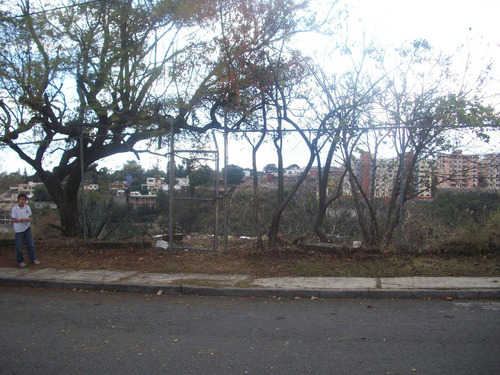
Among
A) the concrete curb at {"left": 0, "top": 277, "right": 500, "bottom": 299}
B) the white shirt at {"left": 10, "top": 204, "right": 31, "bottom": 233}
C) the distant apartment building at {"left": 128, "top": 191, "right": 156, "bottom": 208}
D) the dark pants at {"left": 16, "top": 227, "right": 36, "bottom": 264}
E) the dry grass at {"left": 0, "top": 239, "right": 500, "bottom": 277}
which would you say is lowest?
the concrete curb at {"left": 0, "top": 277, "right": 500, "bottom": 299}

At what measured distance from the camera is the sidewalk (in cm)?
621

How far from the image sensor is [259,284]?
6812mm

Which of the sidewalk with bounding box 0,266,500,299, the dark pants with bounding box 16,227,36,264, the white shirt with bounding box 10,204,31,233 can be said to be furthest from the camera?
the dark pants with bounding box 16,227,36,264

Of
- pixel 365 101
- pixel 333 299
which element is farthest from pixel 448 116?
pixel 333 299

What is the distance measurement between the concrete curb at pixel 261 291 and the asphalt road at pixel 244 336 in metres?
0.18

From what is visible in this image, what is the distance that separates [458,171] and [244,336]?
5.35m

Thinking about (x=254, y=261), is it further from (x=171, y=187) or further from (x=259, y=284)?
(x=171, y=187)

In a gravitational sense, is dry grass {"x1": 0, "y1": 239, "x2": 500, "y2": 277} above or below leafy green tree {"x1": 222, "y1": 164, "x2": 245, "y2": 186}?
below

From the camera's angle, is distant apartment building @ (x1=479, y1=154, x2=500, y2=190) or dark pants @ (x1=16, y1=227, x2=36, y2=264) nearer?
distant apartment building @ (x1=479, y1=154, x2=500, y2=190)

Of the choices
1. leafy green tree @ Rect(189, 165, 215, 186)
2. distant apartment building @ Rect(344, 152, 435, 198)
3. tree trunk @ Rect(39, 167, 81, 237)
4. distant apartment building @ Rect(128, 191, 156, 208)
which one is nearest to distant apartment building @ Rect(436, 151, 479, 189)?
distant apartment building @ Rect(344, 152, 435, 198)

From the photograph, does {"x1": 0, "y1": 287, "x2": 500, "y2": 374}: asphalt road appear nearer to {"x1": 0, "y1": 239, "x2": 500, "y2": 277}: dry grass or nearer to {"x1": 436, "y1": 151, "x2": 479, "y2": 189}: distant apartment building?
{"x1": 0, "y1": 239, "x2": 500, "y2": 277}: dry grass

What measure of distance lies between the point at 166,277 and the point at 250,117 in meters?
3.74

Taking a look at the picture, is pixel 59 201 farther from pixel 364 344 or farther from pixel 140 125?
pixel 364 344

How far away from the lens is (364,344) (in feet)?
14.4
